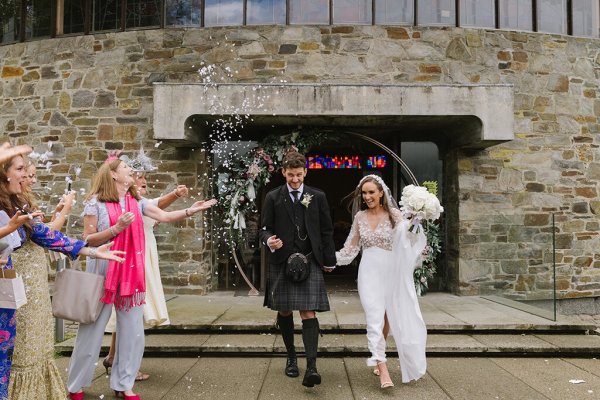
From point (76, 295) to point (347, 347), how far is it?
10.1ft

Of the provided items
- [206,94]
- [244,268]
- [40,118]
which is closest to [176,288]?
[244,268]

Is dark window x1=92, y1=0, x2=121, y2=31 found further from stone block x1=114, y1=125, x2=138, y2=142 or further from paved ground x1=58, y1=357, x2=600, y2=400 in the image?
paved ground x1=58, y1=357, x2=600, y2=400

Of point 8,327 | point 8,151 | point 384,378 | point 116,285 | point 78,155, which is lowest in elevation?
point 384,378

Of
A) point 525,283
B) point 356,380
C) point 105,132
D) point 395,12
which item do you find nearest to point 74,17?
point 105,132

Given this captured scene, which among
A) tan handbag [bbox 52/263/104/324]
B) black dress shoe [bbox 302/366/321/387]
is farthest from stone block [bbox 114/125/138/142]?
black dress shoe [bbox 302/366/321/387]

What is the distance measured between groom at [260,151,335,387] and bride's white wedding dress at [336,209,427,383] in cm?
41

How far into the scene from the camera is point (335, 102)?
25.5 feet

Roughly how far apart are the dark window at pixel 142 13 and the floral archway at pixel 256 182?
308 centimetres

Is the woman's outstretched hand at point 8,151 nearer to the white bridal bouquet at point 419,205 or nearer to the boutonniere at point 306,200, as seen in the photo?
the boutonniere at point 306,200

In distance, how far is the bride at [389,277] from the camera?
14.4ft

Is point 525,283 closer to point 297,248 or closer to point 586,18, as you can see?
point 297,248

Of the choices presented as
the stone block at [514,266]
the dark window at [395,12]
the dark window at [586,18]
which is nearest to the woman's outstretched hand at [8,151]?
the dark window at [395,12]

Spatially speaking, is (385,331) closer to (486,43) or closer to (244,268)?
(244,268)

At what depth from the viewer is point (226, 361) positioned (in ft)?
17.4
